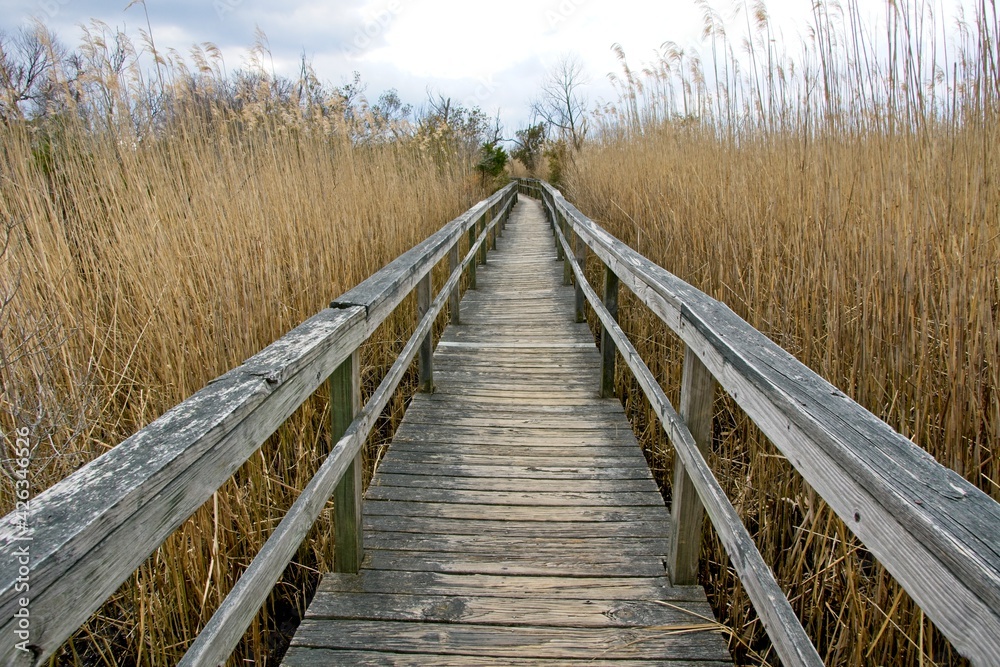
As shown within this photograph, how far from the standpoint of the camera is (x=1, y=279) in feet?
6.80

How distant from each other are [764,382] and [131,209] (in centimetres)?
287

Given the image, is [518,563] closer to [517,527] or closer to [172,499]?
[517,527]

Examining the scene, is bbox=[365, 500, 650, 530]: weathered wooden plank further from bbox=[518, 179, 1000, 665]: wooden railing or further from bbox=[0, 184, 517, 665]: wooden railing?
bbox=[0, 184, 517, 665]: wooden railing

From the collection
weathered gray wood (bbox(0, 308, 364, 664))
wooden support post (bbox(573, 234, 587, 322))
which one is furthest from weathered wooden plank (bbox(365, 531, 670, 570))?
wooden support post (bbox(573, 234, 587, 322))

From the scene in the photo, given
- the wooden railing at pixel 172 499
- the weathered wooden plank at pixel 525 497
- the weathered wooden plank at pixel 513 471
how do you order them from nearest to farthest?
the wooden railing at pixel 172 499, the weathered wooden plank at pixel 525 497, the weathered wooden plank at pixel 513 471

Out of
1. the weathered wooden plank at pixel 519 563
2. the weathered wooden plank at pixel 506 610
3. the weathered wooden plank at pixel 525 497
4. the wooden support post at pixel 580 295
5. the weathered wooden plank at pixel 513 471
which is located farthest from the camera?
the wooden support post at pixel 580 295

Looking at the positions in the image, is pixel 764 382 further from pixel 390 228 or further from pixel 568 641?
pixel 390 228

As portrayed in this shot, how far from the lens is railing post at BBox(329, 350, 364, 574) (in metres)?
1.84

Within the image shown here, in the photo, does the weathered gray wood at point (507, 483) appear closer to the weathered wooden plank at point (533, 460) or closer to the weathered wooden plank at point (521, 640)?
the weathered wooden plank at point (533, 460)

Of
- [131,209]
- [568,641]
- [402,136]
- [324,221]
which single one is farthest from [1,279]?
[402,136]

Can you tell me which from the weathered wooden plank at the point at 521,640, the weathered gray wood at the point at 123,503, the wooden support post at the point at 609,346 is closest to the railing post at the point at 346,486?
the weathered wooden plank at the point at 521,640

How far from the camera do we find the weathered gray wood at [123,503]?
587 millimetres

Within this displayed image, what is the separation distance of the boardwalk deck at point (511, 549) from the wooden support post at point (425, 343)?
12 cm

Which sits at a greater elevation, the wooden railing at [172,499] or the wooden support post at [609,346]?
the wooden railing at [172,499]
